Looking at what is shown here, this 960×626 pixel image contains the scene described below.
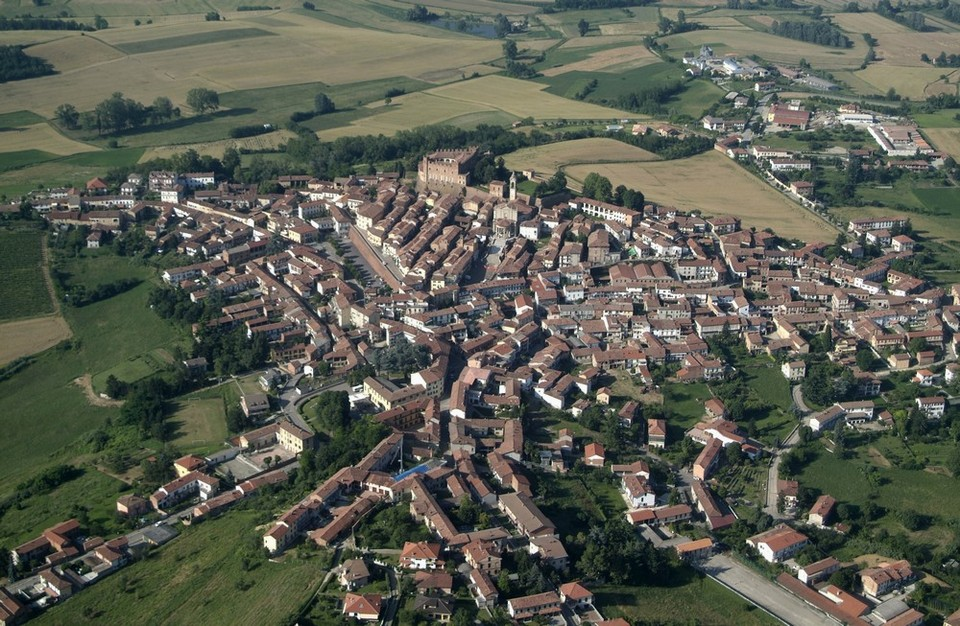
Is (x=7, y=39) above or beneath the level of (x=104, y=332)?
above

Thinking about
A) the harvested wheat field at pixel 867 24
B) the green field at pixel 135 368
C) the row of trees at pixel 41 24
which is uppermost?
the row of trees at pixel 41 24

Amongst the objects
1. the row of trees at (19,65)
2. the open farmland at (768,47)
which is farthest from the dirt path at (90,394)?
the open farmland at (768,47)

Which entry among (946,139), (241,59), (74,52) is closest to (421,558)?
(946,139)

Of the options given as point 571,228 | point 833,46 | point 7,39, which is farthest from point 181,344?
point 833,46

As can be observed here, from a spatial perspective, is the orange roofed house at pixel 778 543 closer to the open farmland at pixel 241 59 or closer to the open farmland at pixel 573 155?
the open farmland at pixel 573 155

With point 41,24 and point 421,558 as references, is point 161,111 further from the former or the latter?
point 421,558

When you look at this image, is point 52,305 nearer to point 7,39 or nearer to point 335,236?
point 335,236

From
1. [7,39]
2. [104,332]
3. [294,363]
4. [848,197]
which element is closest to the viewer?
[294,363]
